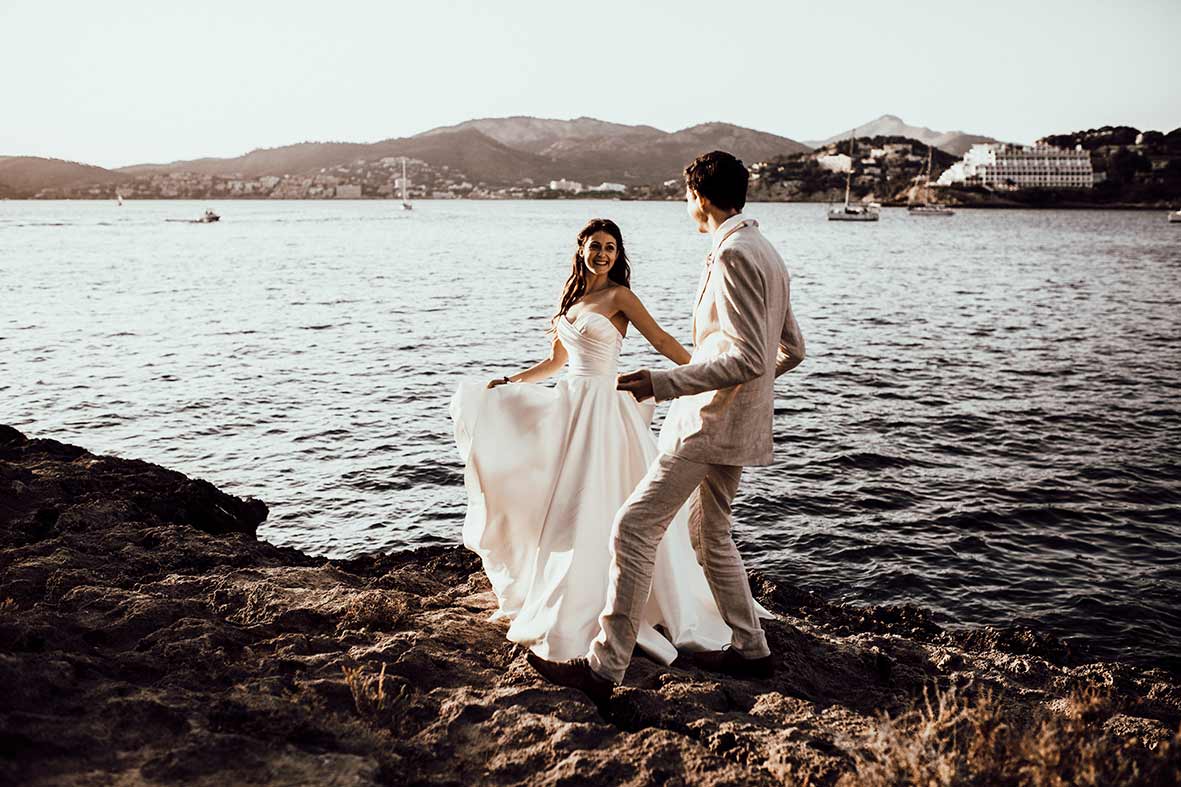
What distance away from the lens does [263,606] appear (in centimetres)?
600

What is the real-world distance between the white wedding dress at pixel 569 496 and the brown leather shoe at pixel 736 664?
110 mm

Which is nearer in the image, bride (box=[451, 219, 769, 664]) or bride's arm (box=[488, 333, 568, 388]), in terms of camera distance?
bride (box=[451, 219, 769, 664])

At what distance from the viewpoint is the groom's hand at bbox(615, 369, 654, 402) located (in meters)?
4.21

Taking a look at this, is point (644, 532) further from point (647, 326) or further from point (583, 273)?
point (583, 273)

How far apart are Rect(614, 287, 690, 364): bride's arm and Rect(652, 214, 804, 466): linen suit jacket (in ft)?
2.38

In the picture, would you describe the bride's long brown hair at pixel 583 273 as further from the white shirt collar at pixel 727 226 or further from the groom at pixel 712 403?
the white shirt collar at pixel 727 226

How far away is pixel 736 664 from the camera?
547cm

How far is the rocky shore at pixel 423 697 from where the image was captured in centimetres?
371

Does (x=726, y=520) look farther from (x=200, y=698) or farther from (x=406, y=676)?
(x=200, y=698)

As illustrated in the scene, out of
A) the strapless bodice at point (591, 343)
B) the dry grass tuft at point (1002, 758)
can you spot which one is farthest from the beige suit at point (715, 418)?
the dry grass tuft at point (1002, 758)

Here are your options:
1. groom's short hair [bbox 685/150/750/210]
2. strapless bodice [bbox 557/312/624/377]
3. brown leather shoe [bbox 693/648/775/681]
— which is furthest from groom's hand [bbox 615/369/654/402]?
brown leather shoe [bbox 693/648/775/681]

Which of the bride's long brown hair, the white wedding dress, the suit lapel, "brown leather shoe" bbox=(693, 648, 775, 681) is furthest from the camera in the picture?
the bride's long brown hair

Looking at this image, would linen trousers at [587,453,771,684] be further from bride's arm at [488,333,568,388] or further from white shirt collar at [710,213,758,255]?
bride's arm at [488,333,568,388]

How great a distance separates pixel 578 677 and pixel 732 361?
207 cm
